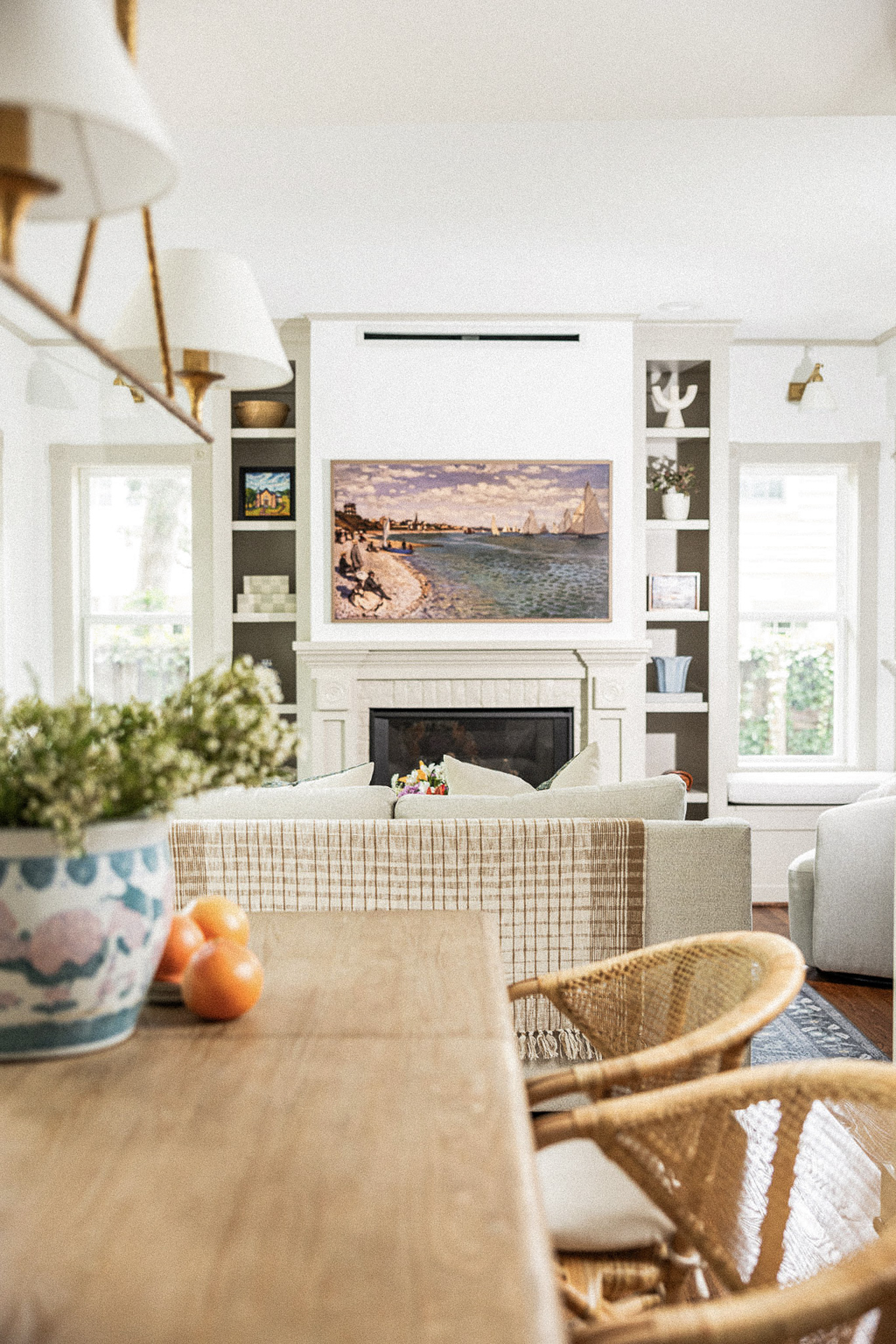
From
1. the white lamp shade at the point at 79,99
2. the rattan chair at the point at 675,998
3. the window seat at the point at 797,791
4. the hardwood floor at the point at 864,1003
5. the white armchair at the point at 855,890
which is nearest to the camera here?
the white lamp shade at the point at 79,99

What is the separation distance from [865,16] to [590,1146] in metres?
2.24

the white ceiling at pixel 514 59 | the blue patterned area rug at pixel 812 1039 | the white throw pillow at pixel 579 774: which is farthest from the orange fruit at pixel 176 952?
the blue patterned area rug at pixel 812 1039

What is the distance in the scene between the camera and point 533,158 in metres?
3.61

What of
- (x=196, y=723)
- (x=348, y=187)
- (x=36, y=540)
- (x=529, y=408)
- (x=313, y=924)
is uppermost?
(x=348, y=187)

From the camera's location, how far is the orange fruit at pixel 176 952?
1261 millimetres

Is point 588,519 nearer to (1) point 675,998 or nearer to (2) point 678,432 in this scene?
(2) point 678,432

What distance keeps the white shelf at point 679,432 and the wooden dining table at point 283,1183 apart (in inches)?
182

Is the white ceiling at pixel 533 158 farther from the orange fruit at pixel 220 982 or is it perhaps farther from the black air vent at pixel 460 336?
the orange fruit at pixel 220 982

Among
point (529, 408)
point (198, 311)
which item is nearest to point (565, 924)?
point (198, 311)

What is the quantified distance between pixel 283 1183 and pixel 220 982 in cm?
38

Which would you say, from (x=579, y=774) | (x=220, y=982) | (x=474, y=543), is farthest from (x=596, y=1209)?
(x=474, y=543)

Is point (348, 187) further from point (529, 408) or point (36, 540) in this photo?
point (36, 540)

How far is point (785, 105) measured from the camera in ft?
8.55

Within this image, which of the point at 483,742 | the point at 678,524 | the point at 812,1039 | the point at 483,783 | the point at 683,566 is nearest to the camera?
the point at 483,783
